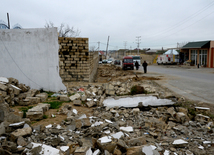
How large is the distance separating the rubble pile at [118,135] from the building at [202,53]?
104 ft

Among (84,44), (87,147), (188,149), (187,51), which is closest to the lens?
(87,147)

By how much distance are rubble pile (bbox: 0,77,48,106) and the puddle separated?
2.61m

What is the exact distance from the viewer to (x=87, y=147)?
4102 mm

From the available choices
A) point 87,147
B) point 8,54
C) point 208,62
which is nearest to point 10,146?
point 87,147

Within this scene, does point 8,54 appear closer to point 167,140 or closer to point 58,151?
point 58,151

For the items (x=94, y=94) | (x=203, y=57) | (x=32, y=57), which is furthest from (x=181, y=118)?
(x=203, y=57)

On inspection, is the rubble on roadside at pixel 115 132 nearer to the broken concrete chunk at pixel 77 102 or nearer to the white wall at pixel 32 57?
the broken concrete chunk at pixel 77 102

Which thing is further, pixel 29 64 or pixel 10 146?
pixel 29 64

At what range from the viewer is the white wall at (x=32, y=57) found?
9.13 meters

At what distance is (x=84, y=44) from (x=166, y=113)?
5.42 metres

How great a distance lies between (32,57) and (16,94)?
8.70ft

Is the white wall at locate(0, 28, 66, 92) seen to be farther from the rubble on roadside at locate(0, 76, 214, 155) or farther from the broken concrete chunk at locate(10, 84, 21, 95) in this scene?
the rubble on roadside at locate(0, 76, 214, 155)

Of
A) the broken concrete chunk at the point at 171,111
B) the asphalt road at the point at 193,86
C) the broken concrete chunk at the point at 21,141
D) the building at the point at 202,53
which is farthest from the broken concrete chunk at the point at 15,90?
the building at the point at 202,53

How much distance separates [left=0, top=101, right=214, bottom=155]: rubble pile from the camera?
4.11 meters
